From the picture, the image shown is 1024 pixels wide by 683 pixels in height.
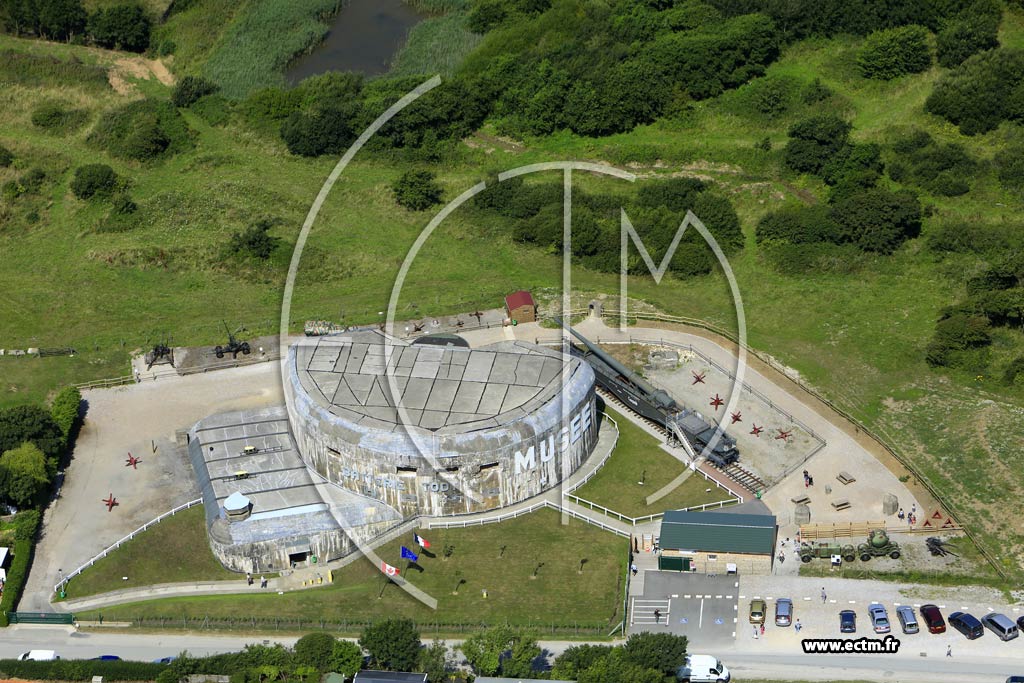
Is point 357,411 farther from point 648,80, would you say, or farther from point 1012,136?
point 1012,136

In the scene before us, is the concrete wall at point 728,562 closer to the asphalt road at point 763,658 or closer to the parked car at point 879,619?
the parked car at point 879,619

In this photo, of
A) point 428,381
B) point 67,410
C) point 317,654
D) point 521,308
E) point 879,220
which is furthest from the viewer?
point 879,220

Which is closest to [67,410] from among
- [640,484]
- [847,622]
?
[640,484]

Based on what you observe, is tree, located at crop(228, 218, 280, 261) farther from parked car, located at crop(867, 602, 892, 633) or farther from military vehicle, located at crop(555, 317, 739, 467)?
parked car, located at crop(867, 602, 892, 633)

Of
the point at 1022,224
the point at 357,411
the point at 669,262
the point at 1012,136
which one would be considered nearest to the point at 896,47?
the point at 1012,136

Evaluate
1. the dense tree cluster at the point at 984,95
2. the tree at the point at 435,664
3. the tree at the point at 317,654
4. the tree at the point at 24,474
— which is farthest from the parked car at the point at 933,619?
the dense tree cluster at the point at 984,95

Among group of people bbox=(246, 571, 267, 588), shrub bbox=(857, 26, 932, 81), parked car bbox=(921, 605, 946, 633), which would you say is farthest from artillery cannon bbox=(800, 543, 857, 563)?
shrub bbox=(857, 26, 932, 81)

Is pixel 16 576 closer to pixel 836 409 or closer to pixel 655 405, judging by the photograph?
pixel 655 405
